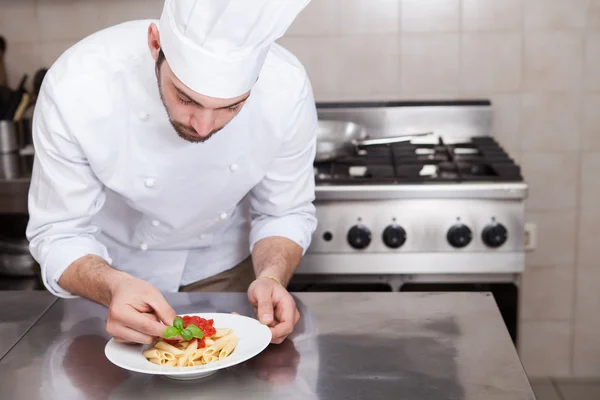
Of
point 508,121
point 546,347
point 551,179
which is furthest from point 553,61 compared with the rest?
point 546,347

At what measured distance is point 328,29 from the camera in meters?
2.53

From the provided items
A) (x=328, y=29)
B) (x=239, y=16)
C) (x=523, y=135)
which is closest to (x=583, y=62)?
(x=523, y=135)

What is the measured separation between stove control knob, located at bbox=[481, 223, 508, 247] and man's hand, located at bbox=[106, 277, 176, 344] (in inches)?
40.6

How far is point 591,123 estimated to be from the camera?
2.52m

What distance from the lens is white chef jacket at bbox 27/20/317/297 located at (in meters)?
1.41

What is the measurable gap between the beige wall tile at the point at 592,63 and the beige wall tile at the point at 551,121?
2.1 inches

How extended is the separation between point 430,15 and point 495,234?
2.80 feet

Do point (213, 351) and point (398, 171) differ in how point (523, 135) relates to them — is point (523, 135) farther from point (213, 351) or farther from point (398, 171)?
point (213, 351)

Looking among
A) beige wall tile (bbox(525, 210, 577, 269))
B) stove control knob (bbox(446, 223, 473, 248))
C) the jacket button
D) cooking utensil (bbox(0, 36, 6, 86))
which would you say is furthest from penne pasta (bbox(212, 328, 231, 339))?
cooking utensil (bbox(0, 36, 6, 86))

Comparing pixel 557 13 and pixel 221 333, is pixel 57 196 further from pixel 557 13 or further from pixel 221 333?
pixel 557 13

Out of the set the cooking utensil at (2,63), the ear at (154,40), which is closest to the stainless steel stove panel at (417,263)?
the ear at (154,40)

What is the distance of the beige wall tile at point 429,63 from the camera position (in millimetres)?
2510

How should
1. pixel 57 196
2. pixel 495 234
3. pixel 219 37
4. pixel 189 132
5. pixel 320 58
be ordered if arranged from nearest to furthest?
1. pixel 219 37
2. pixel 189 132
3. pixel 57 196
4. pixel 495 234
5. pixel 320 58

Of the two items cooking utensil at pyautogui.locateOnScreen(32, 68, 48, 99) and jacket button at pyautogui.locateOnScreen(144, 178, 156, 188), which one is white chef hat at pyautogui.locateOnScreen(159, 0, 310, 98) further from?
cooking utensil at pyautogui.locateOnScreen(32, 68, 48, 99)
